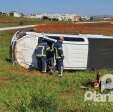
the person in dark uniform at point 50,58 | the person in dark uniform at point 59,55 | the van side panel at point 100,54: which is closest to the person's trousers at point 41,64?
the person in dark uniform at point 50,58

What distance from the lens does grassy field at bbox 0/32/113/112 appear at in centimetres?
1068

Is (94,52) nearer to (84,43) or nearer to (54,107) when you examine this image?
(84,43)

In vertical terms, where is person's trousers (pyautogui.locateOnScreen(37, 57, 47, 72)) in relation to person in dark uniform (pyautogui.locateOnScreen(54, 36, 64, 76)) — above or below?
below

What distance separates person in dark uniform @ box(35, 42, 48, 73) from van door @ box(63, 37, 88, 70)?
3.16ft

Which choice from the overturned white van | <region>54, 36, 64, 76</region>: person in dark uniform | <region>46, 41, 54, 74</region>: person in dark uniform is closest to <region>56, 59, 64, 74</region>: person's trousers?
<region>54, 36, 64, 76</region>: person in dark uniform

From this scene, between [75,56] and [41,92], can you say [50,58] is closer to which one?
[75,56]

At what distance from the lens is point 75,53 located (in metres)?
22.7

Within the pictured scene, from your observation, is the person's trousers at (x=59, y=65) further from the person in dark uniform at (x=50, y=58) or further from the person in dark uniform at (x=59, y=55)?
the person in dark uniform at (x=50, y=58)

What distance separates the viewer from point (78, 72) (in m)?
21.9

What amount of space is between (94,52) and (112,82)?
7573mm

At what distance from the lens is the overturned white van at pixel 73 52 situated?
22641mm

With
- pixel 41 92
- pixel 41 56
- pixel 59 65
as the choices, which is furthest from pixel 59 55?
pixel 41 92

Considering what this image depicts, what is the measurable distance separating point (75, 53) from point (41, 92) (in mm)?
9200

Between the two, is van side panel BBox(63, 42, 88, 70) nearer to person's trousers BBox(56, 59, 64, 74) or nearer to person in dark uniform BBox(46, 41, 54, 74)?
person in dark uniform BBox(46, 41, 54, 74)
